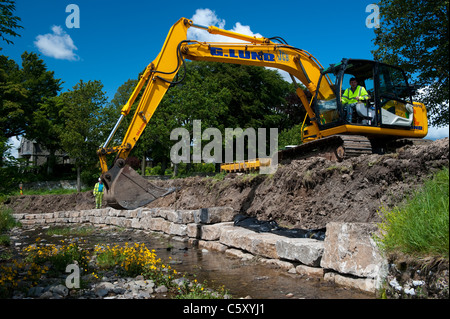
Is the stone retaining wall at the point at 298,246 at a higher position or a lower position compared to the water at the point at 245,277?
higher

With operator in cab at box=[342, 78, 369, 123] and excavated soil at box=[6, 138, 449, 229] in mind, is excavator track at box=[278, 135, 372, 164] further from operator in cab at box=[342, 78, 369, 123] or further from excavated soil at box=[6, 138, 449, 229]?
excavated soil at box=[6, 138, 449, 229]

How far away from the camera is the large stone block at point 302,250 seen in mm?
4328

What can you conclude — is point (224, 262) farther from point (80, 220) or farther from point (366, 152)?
point (80, 220)

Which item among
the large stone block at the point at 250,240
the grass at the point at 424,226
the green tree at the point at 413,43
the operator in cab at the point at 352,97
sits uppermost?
the green tree at the point at 413,43

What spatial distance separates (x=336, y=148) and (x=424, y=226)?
546 centimetres

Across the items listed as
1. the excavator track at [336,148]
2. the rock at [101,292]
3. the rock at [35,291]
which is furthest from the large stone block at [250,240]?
the rock at [35,291]

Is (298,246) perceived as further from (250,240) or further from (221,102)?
(221,102)

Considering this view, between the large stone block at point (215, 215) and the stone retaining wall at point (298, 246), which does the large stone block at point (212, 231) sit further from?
the large stone block at point (215, 215)

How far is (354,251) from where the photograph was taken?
3.71m

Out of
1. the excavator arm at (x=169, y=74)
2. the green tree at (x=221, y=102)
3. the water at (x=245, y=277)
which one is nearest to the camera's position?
the water at (x=245, y=277)

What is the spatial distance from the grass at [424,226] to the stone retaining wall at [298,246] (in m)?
0.31

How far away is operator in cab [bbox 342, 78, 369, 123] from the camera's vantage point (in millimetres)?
7996

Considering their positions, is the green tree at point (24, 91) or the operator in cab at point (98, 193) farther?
the green tree at point (24, 91)

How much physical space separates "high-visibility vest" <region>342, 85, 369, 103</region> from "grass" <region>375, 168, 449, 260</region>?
16.5 feet
